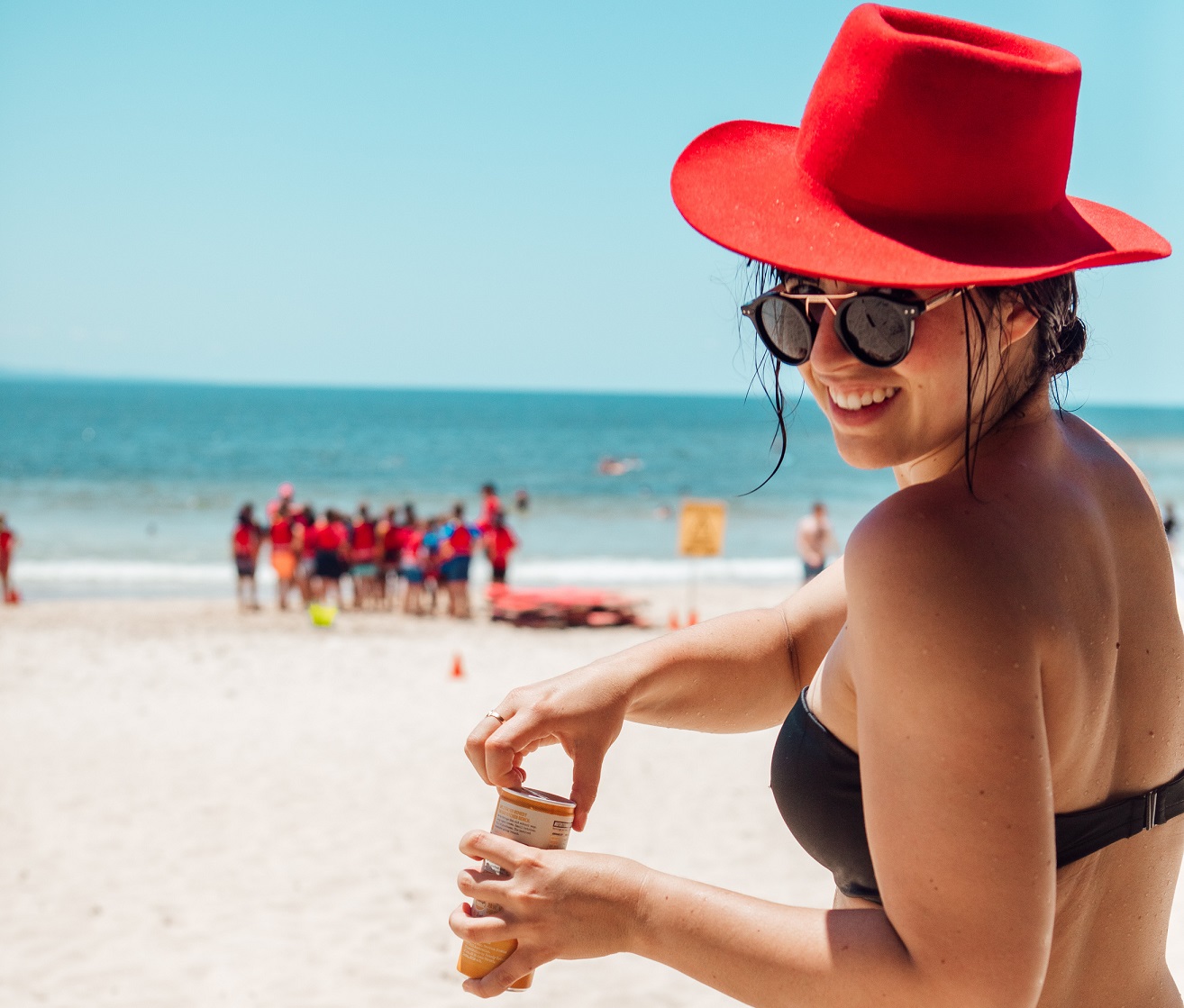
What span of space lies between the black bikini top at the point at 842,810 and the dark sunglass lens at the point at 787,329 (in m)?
0.40

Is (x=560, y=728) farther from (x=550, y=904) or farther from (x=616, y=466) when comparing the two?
(x=616, y=466)

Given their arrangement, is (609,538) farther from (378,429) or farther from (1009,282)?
(378,429)

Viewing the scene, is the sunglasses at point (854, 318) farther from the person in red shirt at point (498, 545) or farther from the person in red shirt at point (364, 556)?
the person in red shirt at point (364, 556)

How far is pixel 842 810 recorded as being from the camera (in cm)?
118

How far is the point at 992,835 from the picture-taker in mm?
930

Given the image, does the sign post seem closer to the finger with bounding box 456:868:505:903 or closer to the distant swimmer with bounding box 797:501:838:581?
the distant swimmer with bounding box 797:501:838:581

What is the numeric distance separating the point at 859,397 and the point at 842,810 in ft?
1.40

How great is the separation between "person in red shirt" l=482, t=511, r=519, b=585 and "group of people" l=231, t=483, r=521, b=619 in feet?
0.04

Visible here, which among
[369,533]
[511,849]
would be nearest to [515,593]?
[369,533]

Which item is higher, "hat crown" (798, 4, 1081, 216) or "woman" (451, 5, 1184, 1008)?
"hat crown" (798, 4, 1081, 216)

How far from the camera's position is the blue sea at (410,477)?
2419 centimetres

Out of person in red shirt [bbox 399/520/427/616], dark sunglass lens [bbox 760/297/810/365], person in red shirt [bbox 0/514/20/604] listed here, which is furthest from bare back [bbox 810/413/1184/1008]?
person in red shirt [bbox 0/514/20/604]

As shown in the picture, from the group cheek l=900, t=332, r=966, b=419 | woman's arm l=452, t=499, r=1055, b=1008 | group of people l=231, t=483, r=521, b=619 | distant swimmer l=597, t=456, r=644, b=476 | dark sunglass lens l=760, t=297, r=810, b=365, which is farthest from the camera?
distant swimmer l=597, t=456, r=644, b=476

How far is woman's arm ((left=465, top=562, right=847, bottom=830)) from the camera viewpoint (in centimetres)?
133
